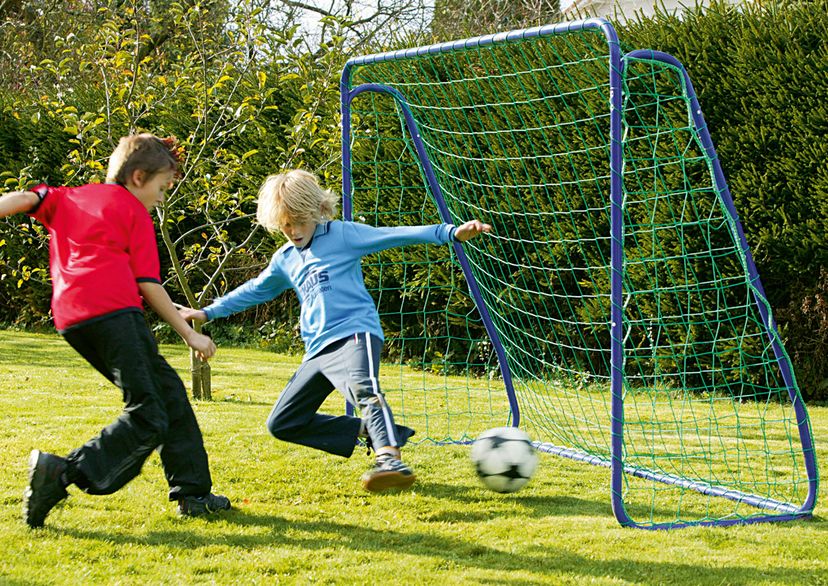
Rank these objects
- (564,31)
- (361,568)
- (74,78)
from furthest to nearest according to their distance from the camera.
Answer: (74,78)
(564,31)
(361,568)

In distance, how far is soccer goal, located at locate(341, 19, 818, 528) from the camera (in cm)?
441

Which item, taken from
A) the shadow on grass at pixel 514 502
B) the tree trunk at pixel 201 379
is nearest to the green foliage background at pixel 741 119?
the tree trunk at pixel 201 379

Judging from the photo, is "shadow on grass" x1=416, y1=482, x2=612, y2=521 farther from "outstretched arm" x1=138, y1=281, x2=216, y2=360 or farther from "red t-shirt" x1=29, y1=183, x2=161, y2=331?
"red t-shirt" x1=29, y1=183, x2=161, y2=331

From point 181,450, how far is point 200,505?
0.75ft

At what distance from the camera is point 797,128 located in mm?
7301

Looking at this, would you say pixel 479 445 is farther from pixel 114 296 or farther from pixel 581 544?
pixel 114 296

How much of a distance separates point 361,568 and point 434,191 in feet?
8.60

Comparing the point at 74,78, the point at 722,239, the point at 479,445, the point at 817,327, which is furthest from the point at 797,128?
the point at 74,78

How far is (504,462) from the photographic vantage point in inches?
164

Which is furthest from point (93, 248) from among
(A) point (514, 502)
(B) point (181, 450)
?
Answer: (A) point (514, 502)

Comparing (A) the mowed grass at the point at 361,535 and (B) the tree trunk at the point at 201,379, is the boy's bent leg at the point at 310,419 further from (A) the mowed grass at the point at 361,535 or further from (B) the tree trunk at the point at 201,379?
(B) the tree trunk at the point at 201,379

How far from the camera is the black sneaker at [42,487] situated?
3520 mm

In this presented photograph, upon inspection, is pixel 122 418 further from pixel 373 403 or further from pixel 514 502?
pixel 514 502

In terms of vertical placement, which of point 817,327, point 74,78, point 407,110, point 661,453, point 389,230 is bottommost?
point 661,453
